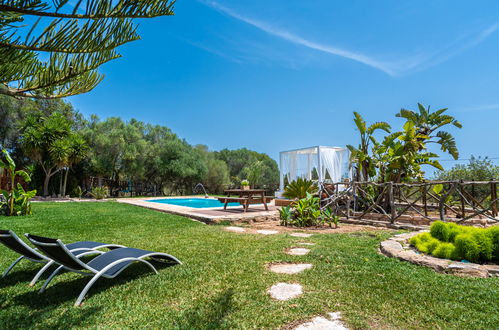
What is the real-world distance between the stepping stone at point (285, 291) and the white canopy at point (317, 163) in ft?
45.8

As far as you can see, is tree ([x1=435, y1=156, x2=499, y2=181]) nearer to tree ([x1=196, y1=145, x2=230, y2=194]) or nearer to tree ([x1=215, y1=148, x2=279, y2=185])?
tree ([x1=196, y1=145, x2=230, y2=194])

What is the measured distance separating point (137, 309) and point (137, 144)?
69.3 ft

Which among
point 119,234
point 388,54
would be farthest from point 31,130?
point 388,54

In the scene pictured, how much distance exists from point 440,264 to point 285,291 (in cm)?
210

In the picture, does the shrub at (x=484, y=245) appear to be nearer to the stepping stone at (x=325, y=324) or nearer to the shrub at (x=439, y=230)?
the shrub at (x=439, y=230)

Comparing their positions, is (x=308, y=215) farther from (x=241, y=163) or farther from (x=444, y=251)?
(x=241, y=163)

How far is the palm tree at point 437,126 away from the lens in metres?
11.1

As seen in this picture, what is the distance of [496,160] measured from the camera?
12.6 metres

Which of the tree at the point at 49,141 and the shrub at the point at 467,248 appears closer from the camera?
the shrub at the point at 467,248

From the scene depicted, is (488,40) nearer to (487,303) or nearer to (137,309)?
(487,303)

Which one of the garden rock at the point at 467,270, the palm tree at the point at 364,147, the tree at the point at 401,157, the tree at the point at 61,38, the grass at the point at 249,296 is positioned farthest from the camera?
the palm tree at the point at 364,147

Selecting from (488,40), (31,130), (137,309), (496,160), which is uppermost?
(488,40)

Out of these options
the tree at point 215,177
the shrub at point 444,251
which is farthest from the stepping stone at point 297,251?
the tree at point 215,177

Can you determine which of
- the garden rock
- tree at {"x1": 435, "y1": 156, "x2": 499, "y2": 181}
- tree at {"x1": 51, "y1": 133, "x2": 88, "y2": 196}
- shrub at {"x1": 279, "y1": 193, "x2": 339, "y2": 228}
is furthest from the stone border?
tree at {"x1": 51, "y1": 133, "x2": 88, "y2": 196}
